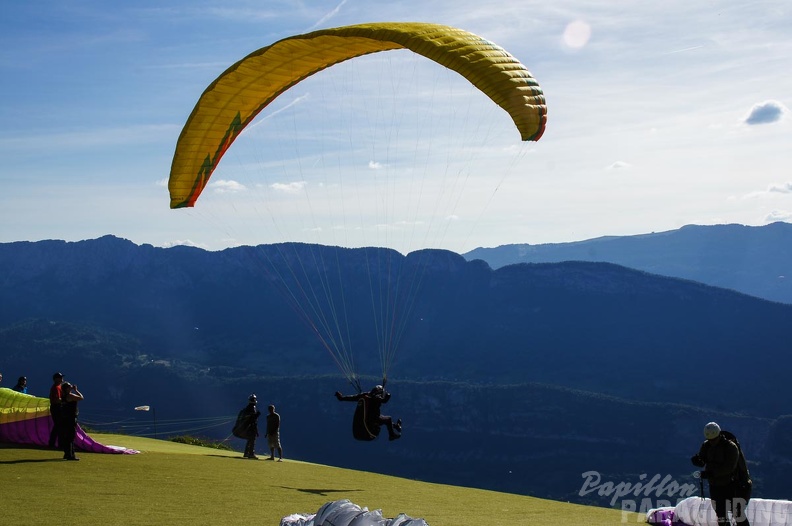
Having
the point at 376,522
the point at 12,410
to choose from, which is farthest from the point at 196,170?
the point at 376,522

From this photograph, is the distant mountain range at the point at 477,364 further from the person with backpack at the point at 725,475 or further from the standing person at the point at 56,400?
the person with backpack at the point at 725,475

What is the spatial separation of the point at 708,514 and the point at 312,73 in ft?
34.7

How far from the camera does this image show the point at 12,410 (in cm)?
1591

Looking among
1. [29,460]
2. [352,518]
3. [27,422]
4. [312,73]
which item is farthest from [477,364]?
[352,518]

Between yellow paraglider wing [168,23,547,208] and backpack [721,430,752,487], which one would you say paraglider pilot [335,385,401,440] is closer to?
yellow paraglider wing [168,23,547,208]

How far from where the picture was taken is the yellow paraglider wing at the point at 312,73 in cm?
1277

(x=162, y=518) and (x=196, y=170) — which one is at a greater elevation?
(x=196, y=170)

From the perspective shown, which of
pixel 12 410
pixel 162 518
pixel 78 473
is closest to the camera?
pixel 162 518

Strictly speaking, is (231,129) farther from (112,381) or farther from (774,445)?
(112,381)

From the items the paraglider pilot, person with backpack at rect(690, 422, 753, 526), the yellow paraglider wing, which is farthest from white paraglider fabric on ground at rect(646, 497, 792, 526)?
the yellow paraglider wing

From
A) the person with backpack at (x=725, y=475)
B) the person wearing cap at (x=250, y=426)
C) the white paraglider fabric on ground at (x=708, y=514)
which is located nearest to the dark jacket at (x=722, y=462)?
the person with backpack at (x=725, y=475)

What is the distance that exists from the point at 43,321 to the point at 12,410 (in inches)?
5767

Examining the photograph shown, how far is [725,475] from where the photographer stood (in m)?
9.31

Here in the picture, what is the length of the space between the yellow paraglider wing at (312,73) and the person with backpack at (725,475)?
5.40 m
